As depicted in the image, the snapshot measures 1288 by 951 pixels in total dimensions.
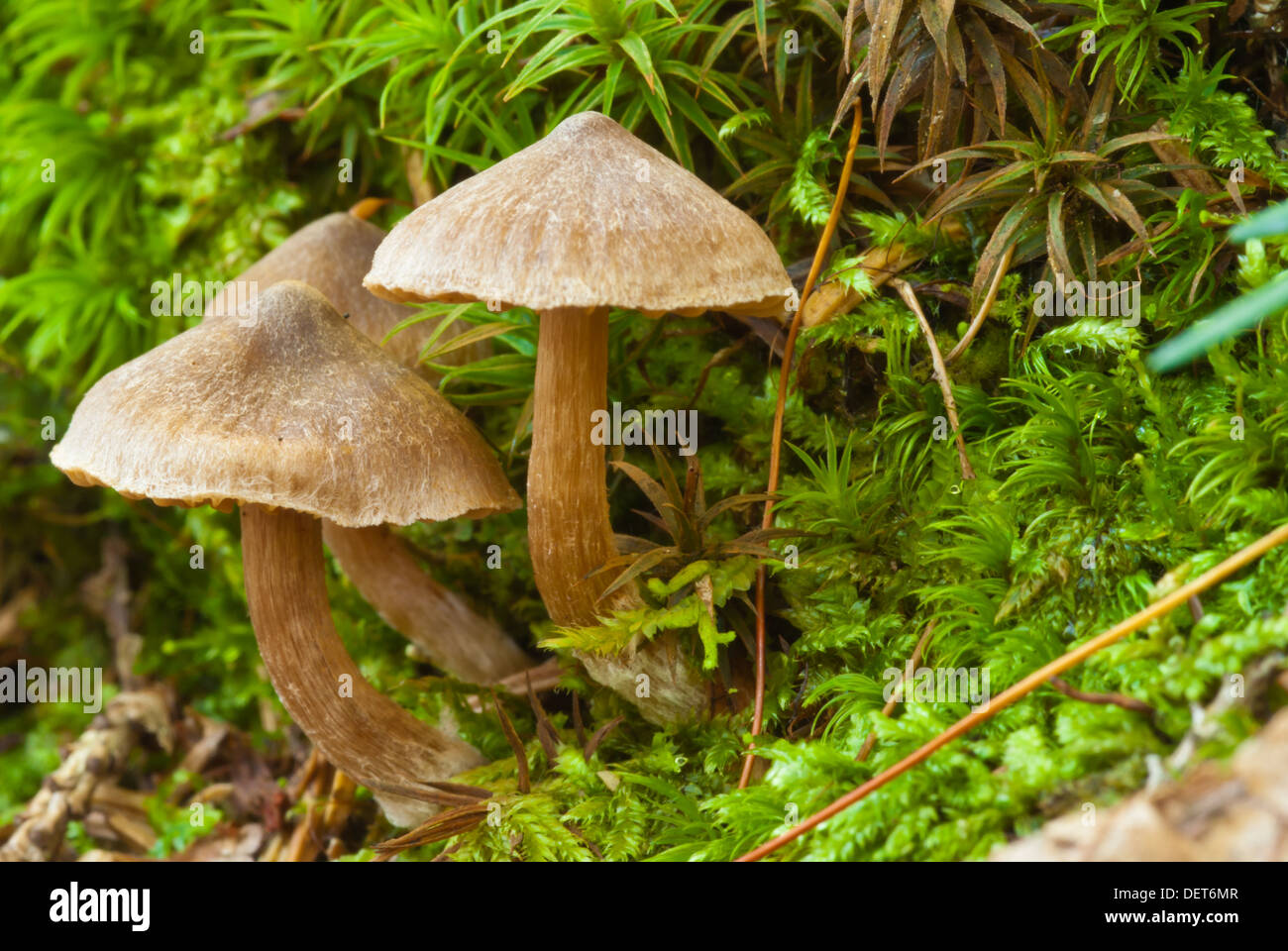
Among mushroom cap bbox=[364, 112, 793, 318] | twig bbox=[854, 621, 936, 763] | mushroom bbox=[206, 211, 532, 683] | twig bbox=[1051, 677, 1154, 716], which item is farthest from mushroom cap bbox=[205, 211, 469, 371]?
twig bbox=[1051, 677, 1154, 716]

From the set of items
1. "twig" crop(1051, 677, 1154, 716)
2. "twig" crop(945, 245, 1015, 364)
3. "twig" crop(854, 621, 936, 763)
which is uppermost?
"twig" crop(945, 245, 1015, 364)

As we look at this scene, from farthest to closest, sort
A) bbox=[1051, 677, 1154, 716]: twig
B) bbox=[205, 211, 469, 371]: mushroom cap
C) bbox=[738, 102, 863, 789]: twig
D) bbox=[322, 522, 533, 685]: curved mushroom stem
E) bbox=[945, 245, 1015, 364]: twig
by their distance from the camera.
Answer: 1. bbox=[322, 522, 533, 685]: curved mushroom stem
2. bbox=[205, 211, 469, 371]: mushroom cap
3. bbox=[738, 102, 863, 789]: twig
4. bbox=[945, 245, 1015, 364]: twig
5. bbox=[1051, 677, 1154, 716]: twig

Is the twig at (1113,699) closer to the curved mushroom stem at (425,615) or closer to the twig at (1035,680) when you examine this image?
the twig at (1035,680)

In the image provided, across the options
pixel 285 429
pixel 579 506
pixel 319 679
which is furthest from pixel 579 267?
pixel 319 679

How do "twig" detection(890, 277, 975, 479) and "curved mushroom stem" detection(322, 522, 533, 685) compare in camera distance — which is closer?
"twig" detection(890, 277, 975, 479)

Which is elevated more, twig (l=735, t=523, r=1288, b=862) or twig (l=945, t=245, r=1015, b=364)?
twig (l=945, t=245, r=1015, b=364)

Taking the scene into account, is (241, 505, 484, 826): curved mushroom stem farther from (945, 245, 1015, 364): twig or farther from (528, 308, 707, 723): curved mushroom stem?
(945, 245, 1015, 364): twig

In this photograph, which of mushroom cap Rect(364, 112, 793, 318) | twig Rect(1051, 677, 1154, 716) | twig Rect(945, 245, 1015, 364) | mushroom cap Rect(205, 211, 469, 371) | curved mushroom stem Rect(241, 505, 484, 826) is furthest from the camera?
mushroom cap Rect(205, 211, 469, 371)
